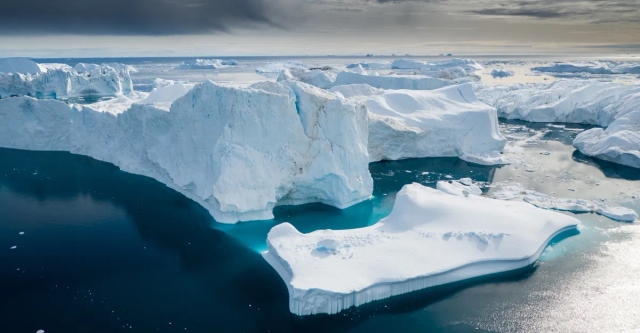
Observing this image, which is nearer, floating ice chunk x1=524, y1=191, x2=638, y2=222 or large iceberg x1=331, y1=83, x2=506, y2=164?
floating ice chunk x1=524, y1=191, x2=638, y2=222

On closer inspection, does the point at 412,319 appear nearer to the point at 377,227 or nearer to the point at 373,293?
the point at 373,293

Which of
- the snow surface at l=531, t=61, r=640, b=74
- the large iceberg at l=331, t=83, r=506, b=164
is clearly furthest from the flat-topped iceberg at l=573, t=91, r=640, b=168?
the snow surface at l=531, t=61, r=640, b=74

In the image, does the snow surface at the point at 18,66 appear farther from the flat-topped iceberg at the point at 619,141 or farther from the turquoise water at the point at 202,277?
the flat-topped iceberg at the point at 619,141

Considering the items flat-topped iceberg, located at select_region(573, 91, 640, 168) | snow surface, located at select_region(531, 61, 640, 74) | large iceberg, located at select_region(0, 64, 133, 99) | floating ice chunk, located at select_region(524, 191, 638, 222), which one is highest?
snow surface, located at select_region(531, 61, 640, 74)

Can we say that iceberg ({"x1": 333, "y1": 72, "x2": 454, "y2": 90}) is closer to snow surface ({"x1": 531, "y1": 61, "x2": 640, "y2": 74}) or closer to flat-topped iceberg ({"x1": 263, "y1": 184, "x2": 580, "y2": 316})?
flat-topped iceberg ({"x1": 263, "y1": 184, "x2": 580, "y2": 316})

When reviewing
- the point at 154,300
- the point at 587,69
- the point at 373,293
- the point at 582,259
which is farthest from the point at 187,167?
the point at 587,69

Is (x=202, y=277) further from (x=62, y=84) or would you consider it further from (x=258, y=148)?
(x=62, y=84)

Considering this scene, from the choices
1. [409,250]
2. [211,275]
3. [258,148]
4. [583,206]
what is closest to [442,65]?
[583,206]
